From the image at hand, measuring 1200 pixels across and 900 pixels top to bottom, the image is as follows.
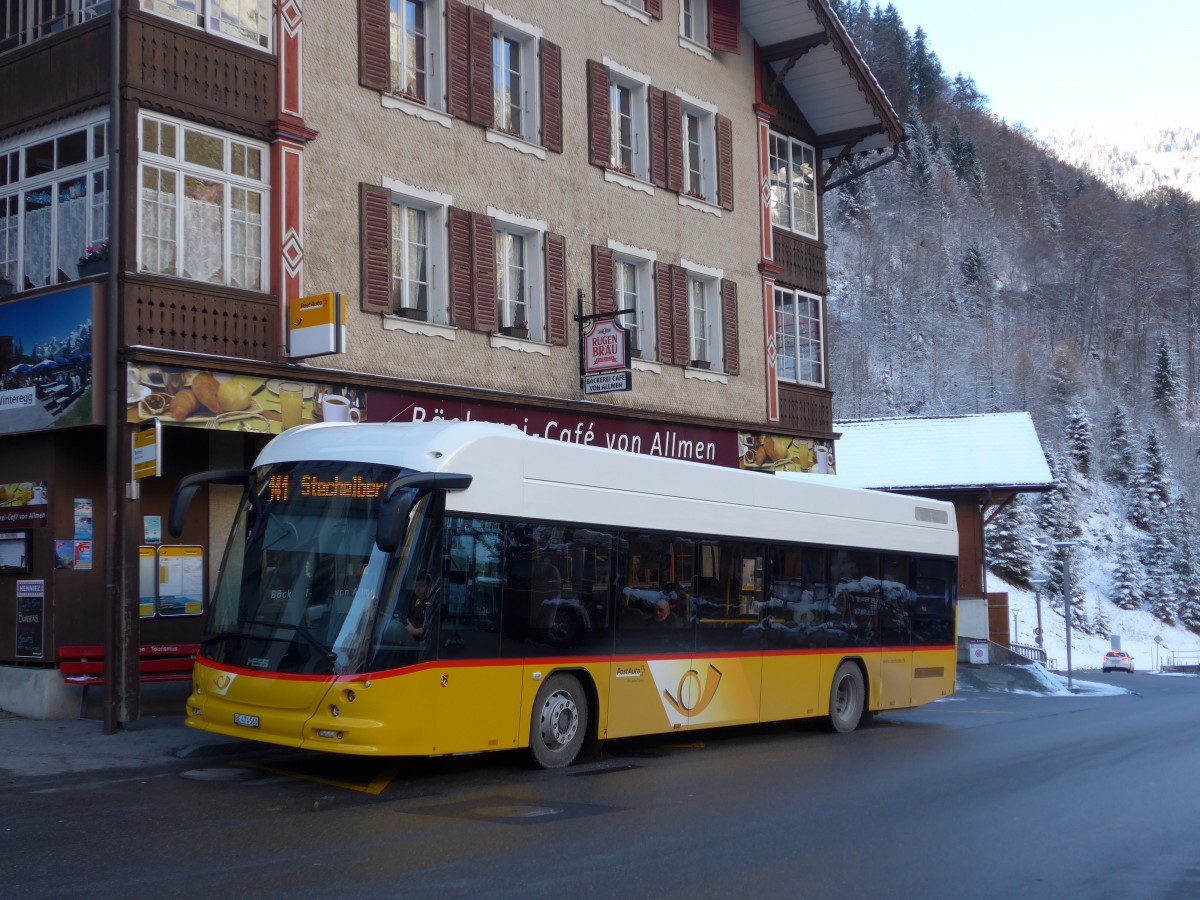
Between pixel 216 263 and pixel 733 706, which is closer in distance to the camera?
pixel 733 706

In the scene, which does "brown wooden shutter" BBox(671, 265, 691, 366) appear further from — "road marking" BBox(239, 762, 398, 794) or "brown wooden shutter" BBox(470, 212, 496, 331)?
"road marking" BBox(239, 762, 398, 794)

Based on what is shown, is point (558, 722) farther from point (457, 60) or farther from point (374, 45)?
point (457, 60)

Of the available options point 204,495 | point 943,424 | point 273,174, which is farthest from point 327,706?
point 943,424

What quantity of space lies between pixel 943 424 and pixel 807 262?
2115cm

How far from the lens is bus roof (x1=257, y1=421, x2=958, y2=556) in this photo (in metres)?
11.6

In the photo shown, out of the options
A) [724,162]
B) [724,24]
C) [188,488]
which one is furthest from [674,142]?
[188,488]

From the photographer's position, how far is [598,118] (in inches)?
870

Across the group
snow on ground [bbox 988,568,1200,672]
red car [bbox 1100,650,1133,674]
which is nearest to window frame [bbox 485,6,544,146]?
snow on ground [bbox 988,568,1200,672]

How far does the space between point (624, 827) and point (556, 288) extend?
41.0 ft

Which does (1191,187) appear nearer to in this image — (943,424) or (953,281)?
(953,281)

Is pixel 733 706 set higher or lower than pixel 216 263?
lower

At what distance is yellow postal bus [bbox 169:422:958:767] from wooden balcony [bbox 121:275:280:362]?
3609mm

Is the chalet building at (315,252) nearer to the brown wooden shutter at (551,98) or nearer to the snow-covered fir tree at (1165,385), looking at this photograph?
the brown wooden shutter at (551,98)

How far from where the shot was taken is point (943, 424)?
46.8m
